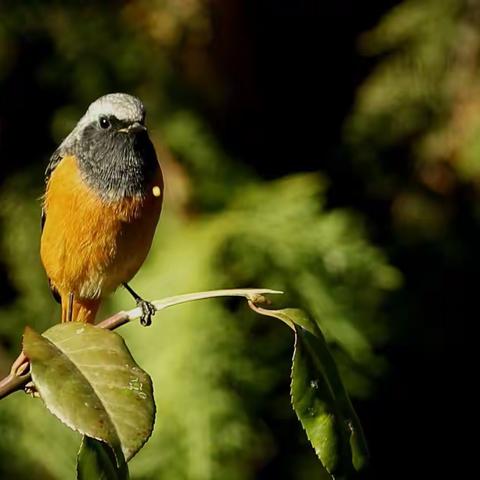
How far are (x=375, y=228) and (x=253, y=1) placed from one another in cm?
96

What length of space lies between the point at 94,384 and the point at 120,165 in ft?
3.00

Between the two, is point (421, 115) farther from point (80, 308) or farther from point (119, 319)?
point (119, 319)

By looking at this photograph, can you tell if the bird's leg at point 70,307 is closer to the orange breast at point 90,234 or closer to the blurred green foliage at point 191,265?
the orange breast at point 90,234

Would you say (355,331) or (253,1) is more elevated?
(253,1)

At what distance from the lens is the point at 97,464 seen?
4.01 feet

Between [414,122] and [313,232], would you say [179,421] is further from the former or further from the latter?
[414,122]

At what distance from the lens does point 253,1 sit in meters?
3.84

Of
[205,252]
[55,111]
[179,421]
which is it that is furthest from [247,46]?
[179,421]

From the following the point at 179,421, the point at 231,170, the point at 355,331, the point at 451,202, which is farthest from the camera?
the point at 451,202

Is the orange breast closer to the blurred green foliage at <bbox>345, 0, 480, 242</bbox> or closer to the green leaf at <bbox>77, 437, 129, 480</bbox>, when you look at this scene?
the green leaf at <bbox>77, 437, 129, 480</bbox>

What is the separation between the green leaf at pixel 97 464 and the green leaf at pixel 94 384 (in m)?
0.11

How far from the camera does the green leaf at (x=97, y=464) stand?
1.19 metres

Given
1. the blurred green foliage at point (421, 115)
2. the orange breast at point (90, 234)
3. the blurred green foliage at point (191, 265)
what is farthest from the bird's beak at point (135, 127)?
the blurred green foliage at point (421, 115)

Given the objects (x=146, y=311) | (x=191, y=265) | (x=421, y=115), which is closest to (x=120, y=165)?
(x=146, y=311)
